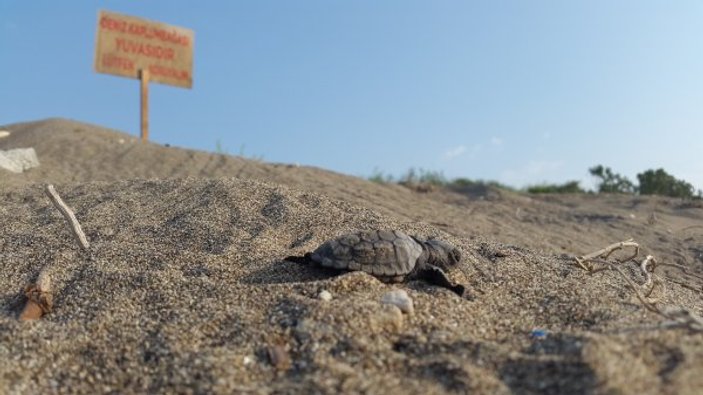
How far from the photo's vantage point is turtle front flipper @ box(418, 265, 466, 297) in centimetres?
377

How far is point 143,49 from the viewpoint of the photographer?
11.6 m

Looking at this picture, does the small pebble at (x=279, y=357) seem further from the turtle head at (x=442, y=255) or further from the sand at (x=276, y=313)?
the turtle head at (x=442, y=255)

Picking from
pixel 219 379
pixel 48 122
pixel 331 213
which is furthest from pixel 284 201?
pixel 48 122

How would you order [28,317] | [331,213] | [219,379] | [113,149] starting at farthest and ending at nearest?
1. [113,149]
2. [331,213]
3. [28,317]
4. [219,379]

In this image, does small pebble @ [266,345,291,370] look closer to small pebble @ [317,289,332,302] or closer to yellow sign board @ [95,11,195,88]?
small pebble @ [317,289,332,302]

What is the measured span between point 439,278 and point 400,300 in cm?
64

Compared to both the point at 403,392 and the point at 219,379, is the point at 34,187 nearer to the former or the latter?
the point at 219,379

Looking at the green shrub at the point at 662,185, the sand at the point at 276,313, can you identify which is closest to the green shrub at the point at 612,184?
the green shrub at the point at 662,185

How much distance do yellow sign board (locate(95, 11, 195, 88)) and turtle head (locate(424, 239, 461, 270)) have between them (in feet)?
28.8

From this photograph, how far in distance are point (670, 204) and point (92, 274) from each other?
32.3 feet

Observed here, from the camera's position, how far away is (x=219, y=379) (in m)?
2.61

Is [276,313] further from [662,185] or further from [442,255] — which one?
[662,185]

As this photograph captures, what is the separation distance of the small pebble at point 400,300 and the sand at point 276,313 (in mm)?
39

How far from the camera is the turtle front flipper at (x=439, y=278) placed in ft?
12.4
